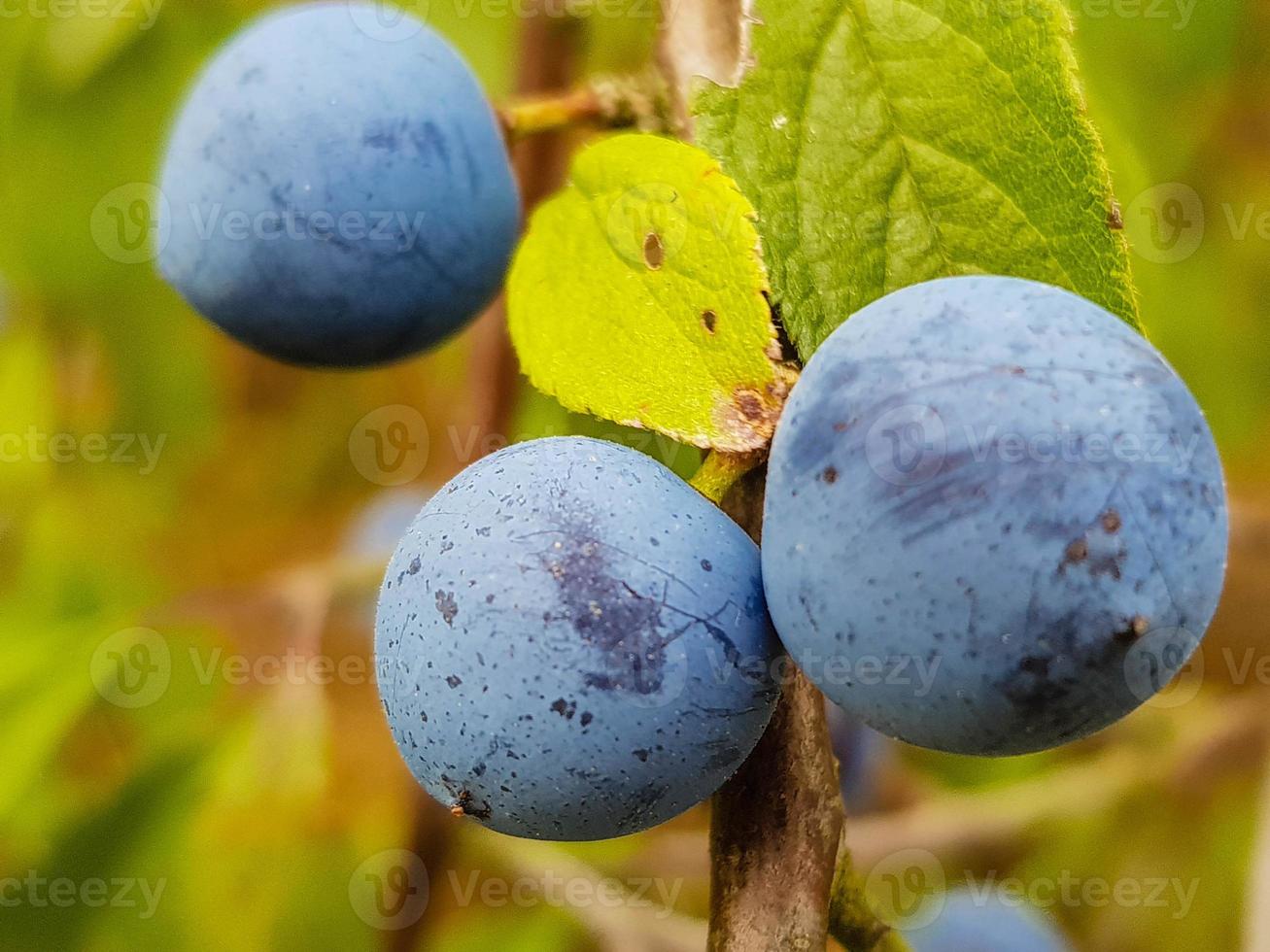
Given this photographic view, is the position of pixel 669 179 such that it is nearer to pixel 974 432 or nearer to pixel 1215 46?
pixel 974 432

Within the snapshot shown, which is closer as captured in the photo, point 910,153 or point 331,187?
point 910,153

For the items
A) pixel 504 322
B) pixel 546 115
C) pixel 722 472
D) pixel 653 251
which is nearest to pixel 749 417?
pixel 722 472

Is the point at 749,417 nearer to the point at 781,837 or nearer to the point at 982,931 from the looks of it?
the point at 781,837

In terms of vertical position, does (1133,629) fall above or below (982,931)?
above

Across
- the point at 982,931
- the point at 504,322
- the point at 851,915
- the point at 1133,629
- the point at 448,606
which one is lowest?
the point at 982,931

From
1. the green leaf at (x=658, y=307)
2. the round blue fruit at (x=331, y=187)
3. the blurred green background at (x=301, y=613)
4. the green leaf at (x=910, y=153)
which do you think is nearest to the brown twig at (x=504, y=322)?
the blurred green background at (x=301, y=613)

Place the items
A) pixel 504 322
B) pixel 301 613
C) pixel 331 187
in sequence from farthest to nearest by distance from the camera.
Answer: pixel 301 613 → pixel 504 322 → pixel 331 187

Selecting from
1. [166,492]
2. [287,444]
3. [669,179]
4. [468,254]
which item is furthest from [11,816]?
[669,179]

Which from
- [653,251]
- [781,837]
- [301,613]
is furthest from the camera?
[301,613]
